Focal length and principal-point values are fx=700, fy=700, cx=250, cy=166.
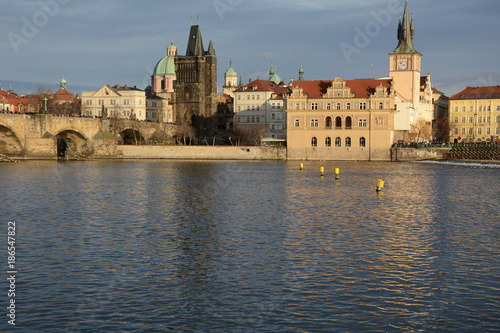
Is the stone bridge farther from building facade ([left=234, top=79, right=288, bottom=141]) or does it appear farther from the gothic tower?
building facade ([left=234, top=79, right=288, bottom=141])

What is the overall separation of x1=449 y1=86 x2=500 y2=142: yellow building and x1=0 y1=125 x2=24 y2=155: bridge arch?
9209 cm

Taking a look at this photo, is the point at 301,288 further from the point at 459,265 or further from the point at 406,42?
the point at 406,42

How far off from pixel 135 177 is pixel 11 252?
145ft

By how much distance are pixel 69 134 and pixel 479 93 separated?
91.2 metres

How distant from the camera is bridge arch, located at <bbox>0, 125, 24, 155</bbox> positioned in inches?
4129

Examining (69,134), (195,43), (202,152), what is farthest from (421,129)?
(69,134)

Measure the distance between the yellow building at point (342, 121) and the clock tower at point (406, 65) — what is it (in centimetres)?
1489

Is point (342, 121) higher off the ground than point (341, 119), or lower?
lower

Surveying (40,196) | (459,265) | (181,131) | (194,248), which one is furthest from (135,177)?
(181,131)

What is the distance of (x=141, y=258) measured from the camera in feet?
82.7

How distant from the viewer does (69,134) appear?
119 metres

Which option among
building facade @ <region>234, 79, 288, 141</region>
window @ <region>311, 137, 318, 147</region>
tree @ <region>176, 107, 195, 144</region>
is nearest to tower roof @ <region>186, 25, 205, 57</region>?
tree @ <region>176, 107, 195, 144</region>

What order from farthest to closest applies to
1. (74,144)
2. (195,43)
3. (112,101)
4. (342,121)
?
(112,101), (195,43), (74,144), (342,121)

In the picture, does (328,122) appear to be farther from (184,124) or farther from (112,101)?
(112,101)
